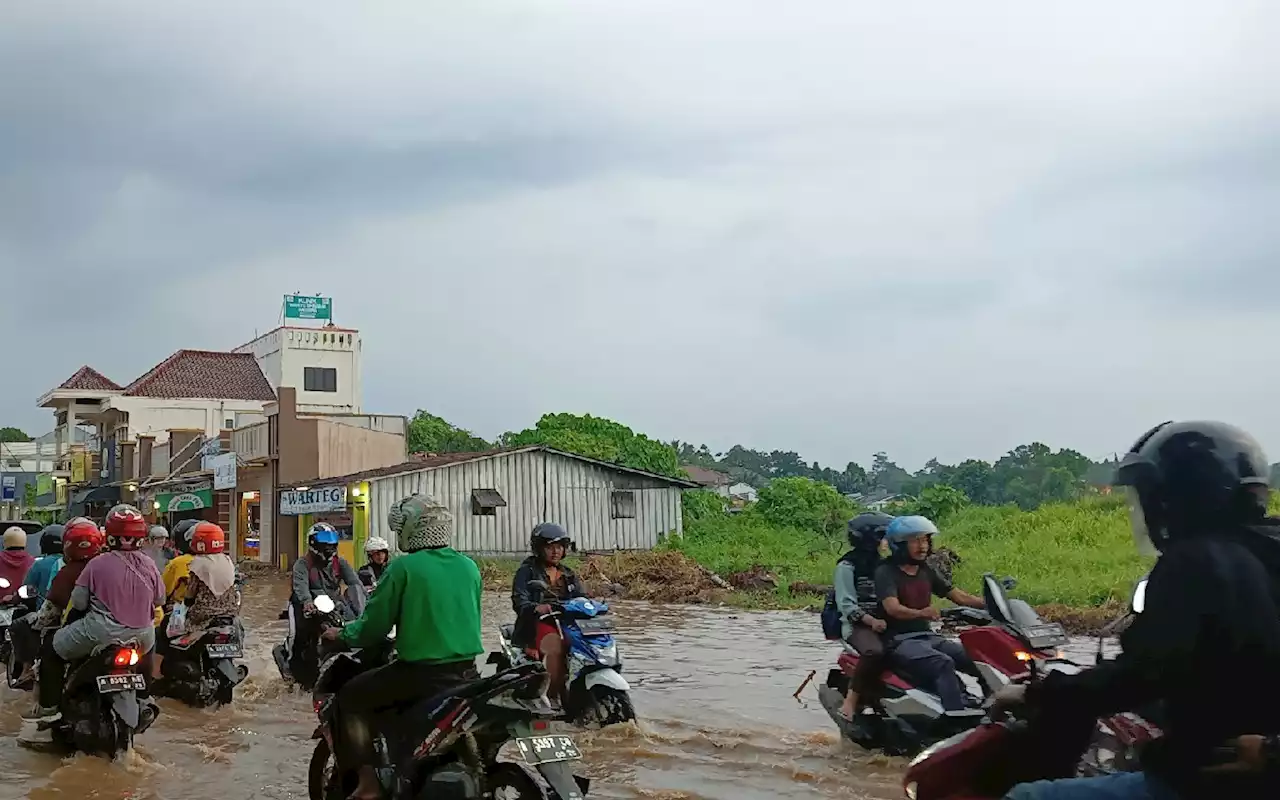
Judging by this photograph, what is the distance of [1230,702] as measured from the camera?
233 cm

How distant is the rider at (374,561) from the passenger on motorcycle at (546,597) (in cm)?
249

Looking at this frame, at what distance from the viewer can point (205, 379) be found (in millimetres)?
53188

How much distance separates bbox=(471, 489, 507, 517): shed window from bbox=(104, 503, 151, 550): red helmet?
23790mm

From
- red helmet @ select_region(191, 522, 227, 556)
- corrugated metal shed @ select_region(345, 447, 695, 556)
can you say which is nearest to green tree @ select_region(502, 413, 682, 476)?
corrugated metal shed @ select_region(345, 447, 695, 556)

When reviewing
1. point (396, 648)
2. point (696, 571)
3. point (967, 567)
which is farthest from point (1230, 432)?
point (696, 571)

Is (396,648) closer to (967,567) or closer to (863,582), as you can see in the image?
(863,582)

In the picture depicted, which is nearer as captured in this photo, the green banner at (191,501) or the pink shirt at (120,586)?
the pink shirt at (120,586)

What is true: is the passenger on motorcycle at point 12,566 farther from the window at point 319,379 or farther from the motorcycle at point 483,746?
the window at point 319,379

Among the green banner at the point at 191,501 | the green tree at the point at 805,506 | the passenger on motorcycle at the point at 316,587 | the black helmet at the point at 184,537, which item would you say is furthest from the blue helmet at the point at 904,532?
the green banner at the point at 191,501

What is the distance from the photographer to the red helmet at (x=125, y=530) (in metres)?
8.05

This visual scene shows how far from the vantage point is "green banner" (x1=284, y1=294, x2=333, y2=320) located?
5494cm

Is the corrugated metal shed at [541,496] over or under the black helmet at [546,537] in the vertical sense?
over

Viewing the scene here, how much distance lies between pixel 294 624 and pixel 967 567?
13.9 meters

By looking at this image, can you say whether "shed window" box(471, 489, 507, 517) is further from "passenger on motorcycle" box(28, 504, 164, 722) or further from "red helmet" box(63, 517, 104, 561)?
"passenger on motorcycle" box(28, 504, 164, 722)
